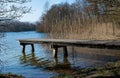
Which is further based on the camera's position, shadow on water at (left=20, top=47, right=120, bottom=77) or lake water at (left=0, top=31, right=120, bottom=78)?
shadow on water at (left=20, top=47, right=120, bottom=77)

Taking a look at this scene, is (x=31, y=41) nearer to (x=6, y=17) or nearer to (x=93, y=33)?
(x=93, y=33)

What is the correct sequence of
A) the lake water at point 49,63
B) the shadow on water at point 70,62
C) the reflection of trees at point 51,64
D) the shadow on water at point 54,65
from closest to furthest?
the lake water at point 49,63 → the shadow on water at point 54,65 → the shadow on water at point 70,62 → the reflection of trees at point 51,64

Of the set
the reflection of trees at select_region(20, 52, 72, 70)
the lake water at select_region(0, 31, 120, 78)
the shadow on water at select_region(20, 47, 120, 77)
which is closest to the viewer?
the lake water at select_region(0, 31, 120, 78)

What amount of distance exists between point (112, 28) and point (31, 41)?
723 cm

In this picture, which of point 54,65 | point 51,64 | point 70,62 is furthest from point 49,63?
point 70,62

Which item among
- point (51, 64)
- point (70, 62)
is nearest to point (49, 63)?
point (51, 64)

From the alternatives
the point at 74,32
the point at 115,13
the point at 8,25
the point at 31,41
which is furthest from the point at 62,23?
the point at 8,25

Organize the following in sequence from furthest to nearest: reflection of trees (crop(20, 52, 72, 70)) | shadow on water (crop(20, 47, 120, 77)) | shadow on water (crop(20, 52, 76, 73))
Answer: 1. reflection of trees (crop(20, 52, 72, 70))
2. shadow on water (crop(20, 47, 120, 77))
3. shadow on water (crop(20, 52, 76, 73))

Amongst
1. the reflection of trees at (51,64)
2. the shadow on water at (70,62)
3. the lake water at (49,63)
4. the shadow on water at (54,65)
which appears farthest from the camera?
the reflection of trees at (51,64)

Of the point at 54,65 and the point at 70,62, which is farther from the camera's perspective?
the point at 70,62

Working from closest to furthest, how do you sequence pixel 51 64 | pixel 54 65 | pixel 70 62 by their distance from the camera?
1. pixel 54 65
2. pixel 51 64
3. pixel 70 62

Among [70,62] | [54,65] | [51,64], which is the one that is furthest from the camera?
[70,62]

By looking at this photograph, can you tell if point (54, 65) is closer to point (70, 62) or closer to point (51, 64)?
point (51, 64)

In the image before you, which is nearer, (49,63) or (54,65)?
(54,65)
